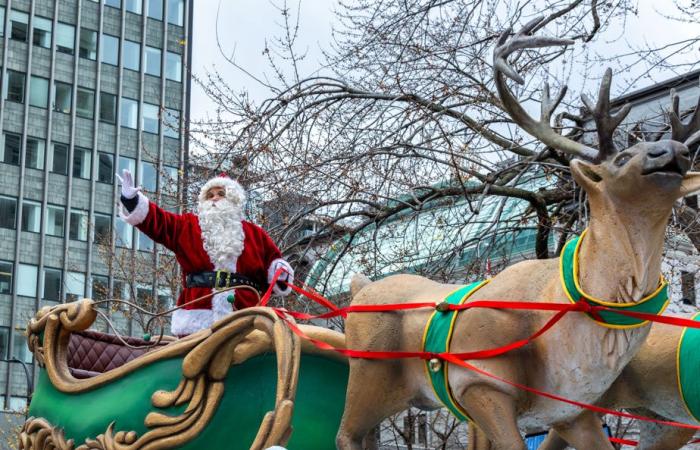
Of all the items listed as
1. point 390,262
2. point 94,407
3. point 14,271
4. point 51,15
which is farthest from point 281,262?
point 51,15

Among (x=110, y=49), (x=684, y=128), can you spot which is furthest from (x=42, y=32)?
(x=684, y=128)

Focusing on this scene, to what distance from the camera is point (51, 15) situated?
3928 cm

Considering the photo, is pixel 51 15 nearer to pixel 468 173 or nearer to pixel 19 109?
pixel 19 109

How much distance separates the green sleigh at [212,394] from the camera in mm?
4664

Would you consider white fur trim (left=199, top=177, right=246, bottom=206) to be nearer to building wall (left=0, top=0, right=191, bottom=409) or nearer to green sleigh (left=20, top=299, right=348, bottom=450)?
green sleigh (left=20, top=299, right=348, bottom=450)

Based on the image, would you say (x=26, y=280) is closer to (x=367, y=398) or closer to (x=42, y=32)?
(x=42, y=32)

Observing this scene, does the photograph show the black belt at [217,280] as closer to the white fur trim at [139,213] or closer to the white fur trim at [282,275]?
the white fur trim at [282,275]

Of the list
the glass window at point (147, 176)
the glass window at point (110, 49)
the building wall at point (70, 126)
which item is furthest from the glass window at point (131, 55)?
the glass window at point (147, 176)

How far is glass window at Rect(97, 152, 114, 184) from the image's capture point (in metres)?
39.4

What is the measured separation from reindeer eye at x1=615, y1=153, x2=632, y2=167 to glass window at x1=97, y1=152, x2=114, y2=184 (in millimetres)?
36800

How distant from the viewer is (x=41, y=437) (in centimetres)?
526

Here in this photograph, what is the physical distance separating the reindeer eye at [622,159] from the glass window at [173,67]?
123 feet

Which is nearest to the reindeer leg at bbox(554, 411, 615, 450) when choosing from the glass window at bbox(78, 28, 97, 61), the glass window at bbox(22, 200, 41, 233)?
the glass window at bbox(22, 200, 41, 233)

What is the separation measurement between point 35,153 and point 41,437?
34.6 meters
